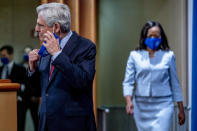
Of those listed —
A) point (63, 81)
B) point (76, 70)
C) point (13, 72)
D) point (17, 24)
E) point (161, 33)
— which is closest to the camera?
point (76, 70)

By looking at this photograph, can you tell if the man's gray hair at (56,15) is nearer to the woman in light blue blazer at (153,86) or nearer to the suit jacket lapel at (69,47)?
the suit jacket lapel at (69,47)

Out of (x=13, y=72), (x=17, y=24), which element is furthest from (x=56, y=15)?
(x=17, y=24)

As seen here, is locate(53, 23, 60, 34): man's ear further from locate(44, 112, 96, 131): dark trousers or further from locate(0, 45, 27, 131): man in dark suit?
locate(0, 45, 27, 131): man in dark suit

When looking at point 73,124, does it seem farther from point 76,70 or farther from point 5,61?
point 5,61

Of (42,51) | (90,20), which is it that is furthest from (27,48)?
(42,51)

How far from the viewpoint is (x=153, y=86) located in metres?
4.39

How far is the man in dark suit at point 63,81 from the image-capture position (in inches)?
103

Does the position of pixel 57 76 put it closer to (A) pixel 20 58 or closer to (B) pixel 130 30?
(B) pixel 130 30

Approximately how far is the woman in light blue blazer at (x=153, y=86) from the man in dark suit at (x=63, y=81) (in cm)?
175

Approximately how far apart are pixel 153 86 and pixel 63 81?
6.14 ft

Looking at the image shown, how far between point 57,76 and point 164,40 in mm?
2171

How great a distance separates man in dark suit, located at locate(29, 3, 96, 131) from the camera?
2617 mm

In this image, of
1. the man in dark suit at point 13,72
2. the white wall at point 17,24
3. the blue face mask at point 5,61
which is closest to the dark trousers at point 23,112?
the man in dark suit at point 13,72

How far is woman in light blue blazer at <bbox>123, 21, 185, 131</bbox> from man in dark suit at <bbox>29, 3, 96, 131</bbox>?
1.75 m
